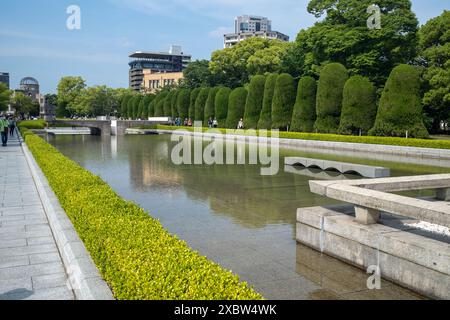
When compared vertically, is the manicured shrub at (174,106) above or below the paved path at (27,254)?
above

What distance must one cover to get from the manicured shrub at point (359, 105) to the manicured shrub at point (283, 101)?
290 inches

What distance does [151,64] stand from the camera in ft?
515

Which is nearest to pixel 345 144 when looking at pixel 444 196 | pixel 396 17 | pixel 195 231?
pixel 396 17

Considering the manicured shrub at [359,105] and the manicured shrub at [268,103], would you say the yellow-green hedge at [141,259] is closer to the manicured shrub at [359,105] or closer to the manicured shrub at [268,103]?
the manicured shrub at [359,105]

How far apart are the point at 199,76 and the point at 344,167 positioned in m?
57.1

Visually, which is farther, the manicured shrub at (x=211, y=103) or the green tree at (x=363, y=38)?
the manicured shrub at (x=211, y=103)

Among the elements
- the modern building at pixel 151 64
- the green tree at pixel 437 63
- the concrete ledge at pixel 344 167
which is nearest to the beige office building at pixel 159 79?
the modern building at pixel 151 64

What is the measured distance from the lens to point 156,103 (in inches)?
2579

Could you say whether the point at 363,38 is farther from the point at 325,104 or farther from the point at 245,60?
the point at 245,60

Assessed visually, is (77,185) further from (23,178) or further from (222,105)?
(222,105)

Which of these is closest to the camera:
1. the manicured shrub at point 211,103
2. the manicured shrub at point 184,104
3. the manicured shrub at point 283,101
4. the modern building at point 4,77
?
the manicured shrub at point 283,101

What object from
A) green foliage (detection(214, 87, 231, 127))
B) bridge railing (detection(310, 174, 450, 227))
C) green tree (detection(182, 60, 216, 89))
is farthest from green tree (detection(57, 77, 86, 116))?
bridge railing (detection(310, 174, 450, 227))

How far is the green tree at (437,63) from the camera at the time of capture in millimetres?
34281
